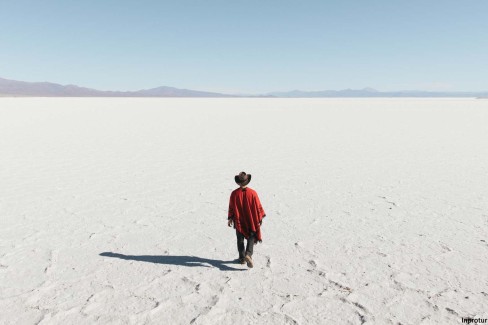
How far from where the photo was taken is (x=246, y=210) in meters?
4.04

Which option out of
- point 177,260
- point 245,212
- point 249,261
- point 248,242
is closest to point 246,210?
point 245,212

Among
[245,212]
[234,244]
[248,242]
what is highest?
[245,212]

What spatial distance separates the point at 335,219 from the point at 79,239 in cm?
350

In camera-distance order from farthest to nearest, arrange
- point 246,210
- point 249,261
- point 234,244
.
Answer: point 234,244, point 249,261, point 246,210

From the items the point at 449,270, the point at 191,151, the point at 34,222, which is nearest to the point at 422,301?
the point at 449,270

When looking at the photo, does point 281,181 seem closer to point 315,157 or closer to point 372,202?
point 372,202

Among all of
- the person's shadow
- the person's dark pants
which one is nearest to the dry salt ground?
the person's shadow

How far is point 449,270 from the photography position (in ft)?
13.5

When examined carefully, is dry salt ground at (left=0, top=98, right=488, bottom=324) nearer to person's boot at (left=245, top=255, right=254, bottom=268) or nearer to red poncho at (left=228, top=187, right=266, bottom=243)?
person's boot at (left=245, top=255, right=254, bottom=268)

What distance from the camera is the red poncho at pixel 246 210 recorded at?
403cm

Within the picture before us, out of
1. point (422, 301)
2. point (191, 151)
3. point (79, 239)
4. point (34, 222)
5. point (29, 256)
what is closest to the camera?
point (422, 301)

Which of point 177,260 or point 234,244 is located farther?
point 234,244

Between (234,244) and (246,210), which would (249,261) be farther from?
(234,244)

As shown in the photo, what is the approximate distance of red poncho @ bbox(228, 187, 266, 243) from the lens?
403 cm
